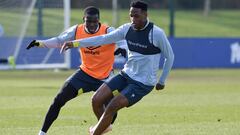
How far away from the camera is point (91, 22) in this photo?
13.5 metres

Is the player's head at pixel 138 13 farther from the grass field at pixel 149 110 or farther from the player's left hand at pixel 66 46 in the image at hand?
the grass field at pixel 149 110

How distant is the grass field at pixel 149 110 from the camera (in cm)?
1455

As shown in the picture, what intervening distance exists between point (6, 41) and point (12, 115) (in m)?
16.2

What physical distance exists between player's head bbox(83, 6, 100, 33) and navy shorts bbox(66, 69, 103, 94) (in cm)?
77

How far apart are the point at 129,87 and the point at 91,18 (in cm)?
183

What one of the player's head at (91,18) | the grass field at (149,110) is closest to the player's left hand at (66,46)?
the player's head at (91,18)

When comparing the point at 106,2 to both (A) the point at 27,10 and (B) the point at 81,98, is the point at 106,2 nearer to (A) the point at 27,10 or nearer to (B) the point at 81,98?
(A) the point at 27,10

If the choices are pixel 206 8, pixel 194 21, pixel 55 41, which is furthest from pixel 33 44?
pixel 206 8

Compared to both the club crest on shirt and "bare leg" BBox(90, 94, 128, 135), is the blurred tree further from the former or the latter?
"bare leg" BBox(90, 94, 128, 135)

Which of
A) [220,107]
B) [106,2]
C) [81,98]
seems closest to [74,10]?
[106,2]

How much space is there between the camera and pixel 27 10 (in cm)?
3306

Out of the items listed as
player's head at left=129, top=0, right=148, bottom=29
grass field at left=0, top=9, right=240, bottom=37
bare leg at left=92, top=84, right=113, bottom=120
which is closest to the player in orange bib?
bare leg at left=92, top=84, right=113, bottom=120

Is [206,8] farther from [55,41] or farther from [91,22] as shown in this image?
[55,41]

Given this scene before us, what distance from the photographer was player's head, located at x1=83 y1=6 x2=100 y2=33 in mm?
13320
